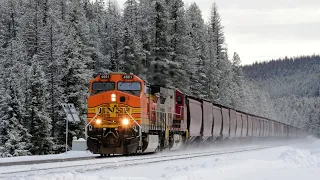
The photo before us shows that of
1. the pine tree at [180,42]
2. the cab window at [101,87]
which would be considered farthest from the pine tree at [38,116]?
the cab window at [101,87]

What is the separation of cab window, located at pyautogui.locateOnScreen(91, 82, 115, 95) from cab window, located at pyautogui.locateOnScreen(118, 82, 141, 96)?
409mm

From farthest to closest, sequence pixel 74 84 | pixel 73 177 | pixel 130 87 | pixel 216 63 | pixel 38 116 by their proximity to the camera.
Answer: pixel 216 63 < pixel 74 84 < pixel 38 116 < pixel 130 87 < pixel 73 177

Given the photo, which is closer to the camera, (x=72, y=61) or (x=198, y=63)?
(x=72, y=61)

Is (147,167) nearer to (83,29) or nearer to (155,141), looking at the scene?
(155,141)

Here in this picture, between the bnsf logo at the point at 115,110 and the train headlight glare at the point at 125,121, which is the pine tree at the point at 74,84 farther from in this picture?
the train headlight glare at the point at 125,121

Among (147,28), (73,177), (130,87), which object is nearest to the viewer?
(73,177)

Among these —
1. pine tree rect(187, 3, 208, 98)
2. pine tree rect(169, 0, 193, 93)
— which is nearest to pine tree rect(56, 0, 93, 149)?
pine tree rect(169, 0, 193, 93)

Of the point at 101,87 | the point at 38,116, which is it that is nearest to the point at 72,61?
the point at 38,116

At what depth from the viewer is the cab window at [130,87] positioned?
1002 inches

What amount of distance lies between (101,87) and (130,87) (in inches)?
59.1

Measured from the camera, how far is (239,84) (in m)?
127

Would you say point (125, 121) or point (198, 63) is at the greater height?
point (198, 63)

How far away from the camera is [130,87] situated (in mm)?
25609

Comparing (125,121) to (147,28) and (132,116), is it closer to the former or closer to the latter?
(132,116)
